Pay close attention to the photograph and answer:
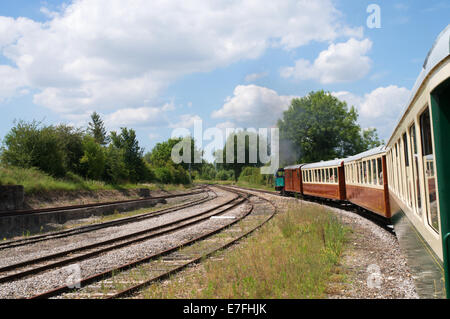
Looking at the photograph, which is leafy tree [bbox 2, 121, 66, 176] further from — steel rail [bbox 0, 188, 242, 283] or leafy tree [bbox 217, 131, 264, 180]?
leafy tree [bbox 217, 131, 264, 180]

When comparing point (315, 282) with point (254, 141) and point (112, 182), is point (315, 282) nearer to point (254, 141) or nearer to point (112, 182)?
point (112, 182)

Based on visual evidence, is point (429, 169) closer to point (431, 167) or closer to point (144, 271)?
point (431, 167)

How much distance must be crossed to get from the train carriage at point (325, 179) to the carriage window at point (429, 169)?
15.0 m

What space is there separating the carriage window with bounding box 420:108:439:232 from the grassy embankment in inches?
94.8

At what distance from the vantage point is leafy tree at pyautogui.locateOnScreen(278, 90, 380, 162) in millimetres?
48875

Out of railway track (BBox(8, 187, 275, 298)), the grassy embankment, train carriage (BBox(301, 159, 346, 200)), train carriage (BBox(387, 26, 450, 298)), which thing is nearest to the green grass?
railway track (BBox(8, 187, 275, 298))

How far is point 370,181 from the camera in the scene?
41.7 ft

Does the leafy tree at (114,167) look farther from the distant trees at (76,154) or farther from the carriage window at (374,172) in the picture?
the carriage window at (374,172)

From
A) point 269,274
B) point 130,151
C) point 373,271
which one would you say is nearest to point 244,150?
point 130,151

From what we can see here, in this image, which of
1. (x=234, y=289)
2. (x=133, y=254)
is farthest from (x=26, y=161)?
(x=234, y=289)

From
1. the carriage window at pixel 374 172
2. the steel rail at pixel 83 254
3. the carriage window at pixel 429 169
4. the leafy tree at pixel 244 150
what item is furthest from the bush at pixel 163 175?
the carriage window at pixel 429 169

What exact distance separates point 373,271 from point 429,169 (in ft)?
13.3

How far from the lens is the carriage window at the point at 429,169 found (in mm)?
3801

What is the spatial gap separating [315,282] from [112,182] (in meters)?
34.0
